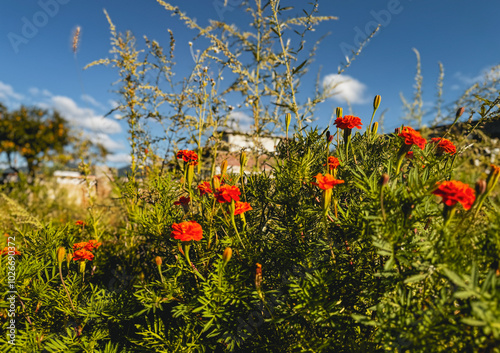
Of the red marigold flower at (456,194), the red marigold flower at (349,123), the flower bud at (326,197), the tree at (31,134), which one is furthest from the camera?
the tree at (31,134)

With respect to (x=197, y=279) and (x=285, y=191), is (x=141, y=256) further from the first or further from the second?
(x=285, y=191)

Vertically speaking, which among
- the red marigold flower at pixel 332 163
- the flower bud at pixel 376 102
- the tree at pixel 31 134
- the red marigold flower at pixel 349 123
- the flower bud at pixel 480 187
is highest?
the tree at pixel 31 134

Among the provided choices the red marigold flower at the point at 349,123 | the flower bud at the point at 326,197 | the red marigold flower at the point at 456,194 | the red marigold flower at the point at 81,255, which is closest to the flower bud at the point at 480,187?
the red marigold flower at the point at 456,194

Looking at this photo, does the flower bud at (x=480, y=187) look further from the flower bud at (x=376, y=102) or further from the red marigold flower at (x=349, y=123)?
the flower bud at (x=376, y=102)

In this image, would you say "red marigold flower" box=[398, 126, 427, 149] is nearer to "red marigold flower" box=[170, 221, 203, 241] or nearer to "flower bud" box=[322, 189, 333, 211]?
"flower bud" box=[322, 189, 333, 211]

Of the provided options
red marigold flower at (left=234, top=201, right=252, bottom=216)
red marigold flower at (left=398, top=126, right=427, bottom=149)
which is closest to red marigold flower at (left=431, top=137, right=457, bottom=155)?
red marigold flower at (left=398, top=126, right=427, bottom=149)

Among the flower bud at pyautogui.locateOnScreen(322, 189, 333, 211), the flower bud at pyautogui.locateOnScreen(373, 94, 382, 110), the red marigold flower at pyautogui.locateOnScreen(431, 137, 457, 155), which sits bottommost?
the flower bud at pyautogui.locateOnScreen(322, 189, 333, 211)

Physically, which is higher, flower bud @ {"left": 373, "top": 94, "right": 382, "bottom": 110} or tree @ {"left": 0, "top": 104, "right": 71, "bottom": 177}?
tree @ {"left": 0, "top": 104, "right": 71, "bottom": 177}

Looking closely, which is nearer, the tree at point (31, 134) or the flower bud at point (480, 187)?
the flower bud at point (480, 187)

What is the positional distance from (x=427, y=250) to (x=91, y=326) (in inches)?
48.9

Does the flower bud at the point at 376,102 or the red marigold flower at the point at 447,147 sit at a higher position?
the flower bud at the point at 376,102

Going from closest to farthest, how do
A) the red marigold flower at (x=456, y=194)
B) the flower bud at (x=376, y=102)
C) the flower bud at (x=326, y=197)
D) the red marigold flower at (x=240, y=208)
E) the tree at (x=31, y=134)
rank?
the red marigold flower at (x=456, y=194) < the flower bud at (x=326, y=197) < the red marigold flower at (x=240, y=208) < the flower bud at (x=376, y=102) < the tree at (x=31, y=134)

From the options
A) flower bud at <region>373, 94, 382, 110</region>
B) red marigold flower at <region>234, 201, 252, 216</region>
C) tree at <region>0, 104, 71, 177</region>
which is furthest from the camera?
tree at <region>0, 104, 71, 177</region>

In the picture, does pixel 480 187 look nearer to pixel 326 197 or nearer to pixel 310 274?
pixel 326 197
